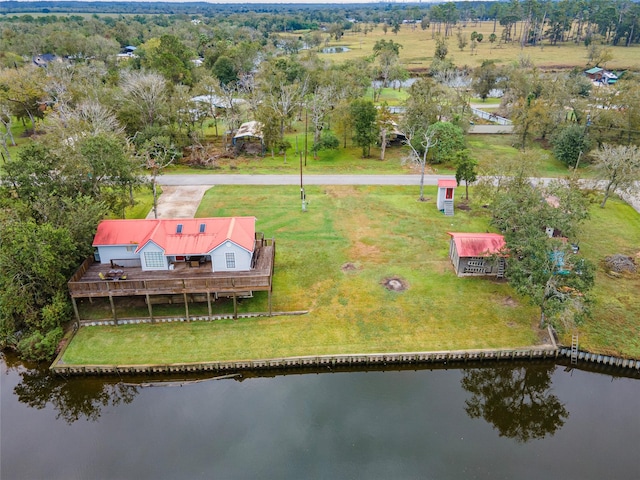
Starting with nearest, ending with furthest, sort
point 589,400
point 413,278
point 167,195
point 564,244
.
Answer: point 589,400, point 564,244, point 413,278, point 167,195

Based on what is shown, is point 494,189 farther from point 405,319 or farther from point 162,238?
point 162,238

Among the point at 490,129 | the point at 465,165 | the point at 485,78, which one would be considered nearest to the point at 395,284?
the point at 465,165

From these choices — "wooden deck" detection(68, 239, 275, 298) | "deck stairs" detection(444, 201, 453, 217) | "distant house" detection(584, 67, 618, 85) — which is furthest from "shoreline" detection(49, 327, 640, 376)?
"distant house" detection(584, 67, 618, 85)

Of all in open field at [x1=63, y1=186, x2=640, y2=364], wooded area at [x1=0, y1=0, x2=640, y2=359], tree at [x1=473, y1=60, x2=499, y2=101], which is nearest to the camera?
open field at [x1=63, y1=186, x2=640, y2=364]

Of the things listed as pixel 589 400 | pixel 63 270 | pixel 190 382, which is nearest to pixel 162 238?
pixel 63 270

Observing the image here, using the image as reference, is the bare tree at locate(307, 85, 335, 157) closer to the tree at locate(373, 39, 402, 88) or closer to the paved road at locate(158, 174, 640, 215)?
the paved road at locate(158, 174, 640, 215)

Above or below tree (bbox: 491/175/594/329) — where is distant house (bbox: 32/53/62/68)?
above

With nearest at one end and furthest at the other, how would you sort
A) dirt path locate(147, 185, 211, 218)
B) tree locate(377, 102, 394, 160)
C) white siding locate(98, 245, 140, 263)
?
white siding locate(98, 245, 140, 263) < dirt path locate(147, 185, 211, 218) < tree locate(377, 102, 394, 160)
